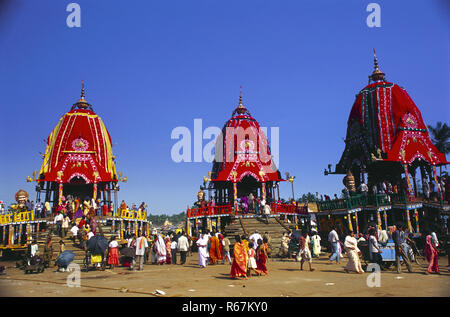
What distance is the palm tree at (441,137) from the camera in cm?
3272

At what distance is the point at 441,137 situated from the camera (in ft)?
109

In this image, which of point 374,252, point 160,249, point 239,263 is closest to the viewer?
point 239,263

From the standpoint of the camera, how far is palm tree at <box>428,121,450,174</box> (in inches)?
1288

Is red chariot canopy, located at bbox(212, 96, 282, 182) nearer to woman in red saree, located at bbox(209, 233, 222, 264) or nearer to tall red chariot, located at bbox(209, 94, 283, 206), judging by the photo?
tall red chariot, located at bbox(209, 94, 283, 206)

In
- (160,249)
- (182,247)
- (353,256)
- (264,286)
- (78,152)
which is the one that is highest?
(78,152)

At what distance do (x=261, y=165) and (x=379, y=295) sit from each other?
22591mm

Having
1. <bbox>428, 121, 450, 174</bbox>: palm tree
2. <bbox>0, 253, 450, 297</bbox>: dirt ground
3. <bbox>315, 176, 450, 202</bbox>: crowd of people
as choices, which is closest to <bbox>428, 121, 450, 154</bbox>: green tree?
<bbox>428, 121, 450, 174</bbox>: palm tree

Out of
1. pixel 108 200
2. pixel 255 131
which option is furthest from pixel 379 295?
pixel 108 200

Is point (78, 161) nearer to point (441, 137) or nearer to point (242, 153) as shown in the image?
point (242, 153)

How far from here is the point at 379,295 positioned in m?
7.16

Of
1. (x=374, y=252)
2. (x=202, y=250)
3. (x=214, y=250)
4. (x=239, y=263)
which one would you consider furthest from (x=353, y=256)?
(x=214, y=250)

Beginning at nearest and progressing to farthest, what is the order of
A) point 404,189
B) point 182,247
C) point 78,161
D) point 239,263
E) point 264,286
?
1. point 264,286
2. point 239,263
3. point 182,247
4. point 404,189
5. point 78,161
